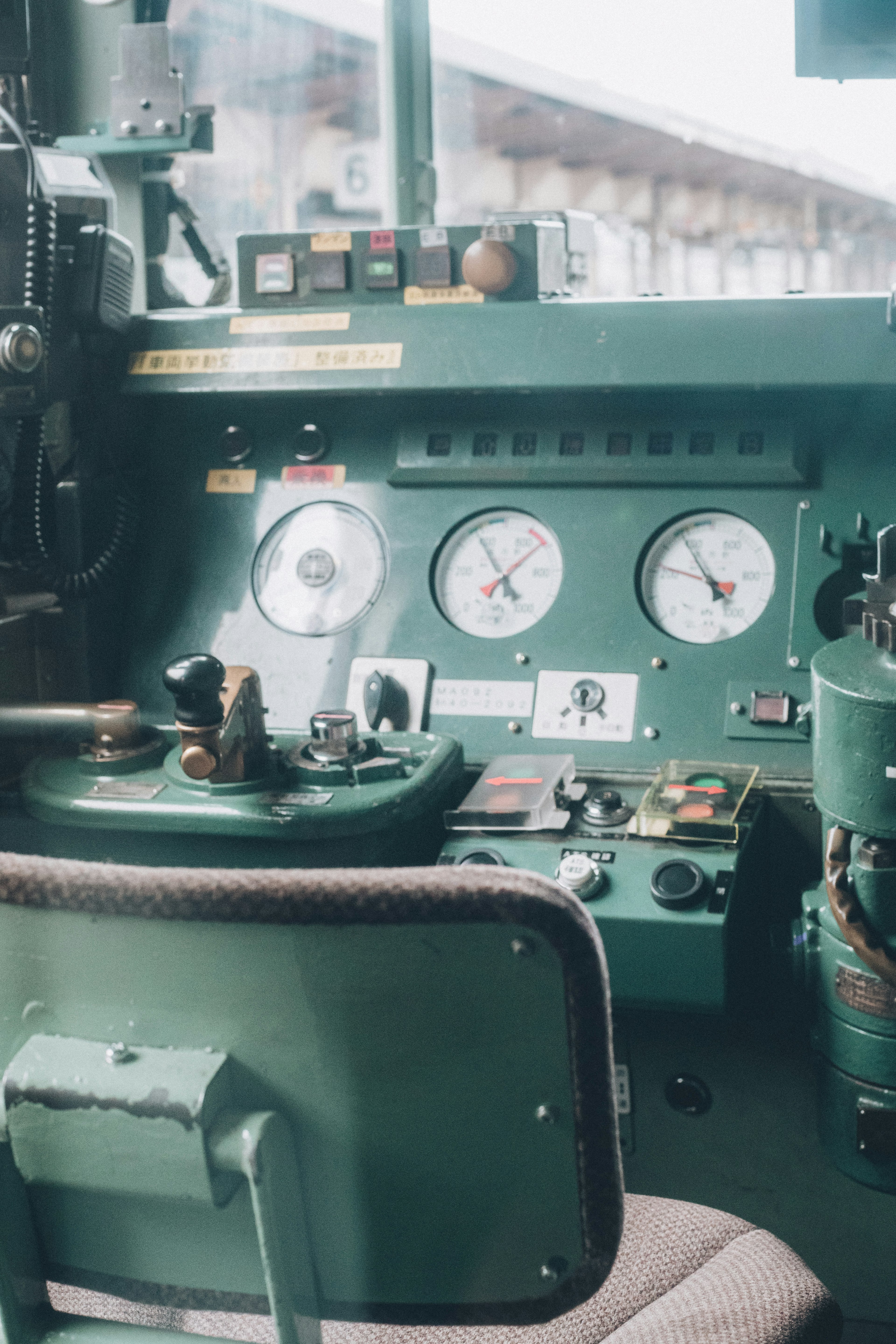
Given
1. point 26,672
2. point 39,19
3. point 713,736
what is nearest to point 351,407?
point 26,672

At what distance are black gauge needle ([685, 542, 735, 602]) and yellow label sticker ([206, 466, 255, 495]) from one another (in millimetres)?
712

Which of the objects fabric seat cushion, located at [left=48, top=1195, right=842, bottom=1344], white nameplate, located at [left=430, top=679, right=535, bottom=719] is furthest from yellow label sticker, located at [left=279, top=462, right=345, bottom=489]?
fabric seat cushion, located at [left=48, top=1195, right=842, bottom=1344]

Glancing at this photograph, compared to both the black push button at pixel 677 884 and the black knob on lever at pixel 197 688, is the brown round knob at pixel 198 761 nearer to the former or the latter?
the black knob on lever at pixel 197 688

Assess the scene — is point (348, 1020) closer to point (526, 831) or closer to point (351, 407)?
point (526, 831)

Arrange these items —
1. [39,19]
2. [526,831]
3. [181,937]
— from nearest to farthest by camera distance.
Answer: [181,937] → [526,831] → [39,19]

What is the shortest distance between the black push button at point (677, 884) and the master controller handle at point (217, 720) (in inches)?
18.8

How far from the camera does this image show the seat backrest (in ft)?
2.11

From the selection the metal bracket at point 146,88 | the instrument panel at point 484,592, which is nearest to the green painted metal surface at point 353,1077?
the instrument panel at point 484,592

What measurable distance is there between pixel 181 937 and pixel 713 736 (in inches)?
43.9

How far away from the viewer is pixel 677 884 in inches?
54.6

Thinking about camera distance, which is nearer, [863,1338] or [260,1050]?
[260,1050]

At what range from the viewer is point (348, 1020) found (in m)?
0.68

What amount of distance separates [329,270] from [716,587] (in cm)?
74

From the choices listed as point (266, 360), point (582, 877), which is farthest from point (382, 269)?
point (582, 877)
